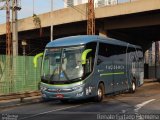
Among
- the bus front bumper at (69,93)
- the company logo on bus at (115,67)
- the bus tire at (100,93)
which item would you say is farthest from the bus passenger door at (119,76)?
the bus front bumper at (69,93)

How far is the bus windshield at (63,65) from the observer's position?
65.4 feet

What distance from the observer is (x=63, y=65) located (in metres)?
20.2

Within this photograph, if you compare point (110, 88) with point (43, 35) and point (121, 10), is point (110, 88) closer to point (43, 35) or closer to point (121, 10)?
point (121, 10)

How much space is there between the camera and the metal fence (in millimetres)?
28422

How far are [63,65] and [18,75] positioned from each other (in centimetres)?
1040

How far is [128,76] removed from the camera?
2723cm

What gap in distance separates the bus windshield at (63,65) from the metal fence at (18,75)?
8051 millimetres

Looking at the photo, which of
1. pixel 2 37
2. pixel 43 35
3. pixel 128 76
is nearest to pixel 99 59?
pixel 128 76

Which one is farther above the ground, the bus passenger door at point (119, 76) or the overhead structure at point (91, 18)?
the overhead structure at point (91, 18)

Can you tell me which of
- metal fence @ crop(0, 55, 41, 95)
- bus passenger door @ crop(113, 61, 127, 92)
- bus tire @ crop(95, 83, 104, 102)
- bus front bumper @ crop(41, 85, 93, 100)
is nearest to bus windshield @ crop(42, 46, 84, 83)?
bus front bumper @ crop(41, 85, 93, 100)

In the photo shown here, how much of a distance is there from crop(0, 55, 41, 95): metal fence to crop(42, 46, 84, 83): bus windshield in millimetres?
8051

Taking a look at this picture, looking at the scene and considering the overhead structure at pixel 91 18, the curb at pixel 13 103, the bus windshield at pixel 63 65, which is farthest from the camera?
the overhead structure at pixel 91 18

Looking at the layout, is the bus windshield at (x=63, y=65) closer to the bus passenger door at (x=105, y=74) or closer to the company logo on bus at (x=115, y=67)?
the bus passenger door at (x=105, y=74)

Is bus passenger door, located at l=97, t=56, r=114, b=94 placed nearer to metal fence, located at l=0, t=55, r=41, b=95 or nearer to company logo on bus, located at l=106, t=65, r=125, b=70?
company logo on bus, located at l=106, t=65, r=125, b=70
